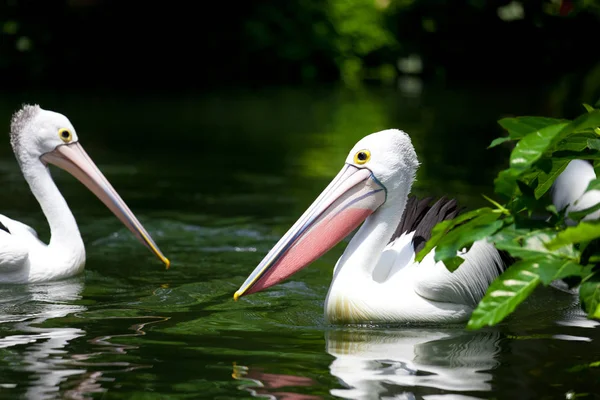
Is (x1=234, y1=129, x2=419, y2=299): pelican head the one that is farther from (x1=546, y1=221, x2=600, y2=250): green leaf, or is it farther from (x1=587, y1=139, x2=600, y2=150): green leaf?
(x1=546, y1=221, x2=600, y2=250): green leaf

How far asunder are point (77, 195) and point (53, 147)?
2.77 metres

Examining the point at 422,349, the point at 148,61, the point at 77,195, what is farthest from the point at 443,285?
the point at 148,61

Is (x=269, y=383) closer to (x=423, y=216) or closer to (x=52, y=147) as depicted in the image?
(x=423, y=216)

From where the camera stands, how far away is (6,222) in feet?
21.4

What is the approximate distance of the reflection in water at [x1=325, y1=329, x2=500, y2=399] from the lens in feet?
14.5

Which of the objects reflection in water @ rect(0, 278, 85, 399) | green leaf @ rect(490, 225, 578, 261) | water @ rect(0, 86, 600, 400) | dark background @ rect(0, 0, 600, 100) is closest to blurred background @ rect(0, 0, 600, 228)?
dark background @ rect(0, 0, 600, 100)

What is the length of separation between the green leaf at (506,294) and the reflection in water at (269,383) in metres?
0.75

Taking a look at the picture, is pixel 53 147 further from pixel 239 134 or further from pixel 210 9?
A: pixel 210 9

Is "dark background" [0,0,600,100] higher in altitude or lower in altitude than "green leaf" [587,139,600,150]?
higher

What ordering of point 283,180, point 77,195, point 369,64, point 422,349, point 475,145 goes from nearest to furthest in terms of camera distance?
point 422,349 → point 77,195 → point 283,180 → point 475,145 → point 369,64

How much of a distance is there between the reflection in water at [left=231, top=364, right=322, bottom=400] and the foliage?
2.42 feet

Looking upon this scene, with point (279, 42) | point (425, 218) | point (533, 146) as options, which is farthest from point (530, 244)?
point (279, 42)

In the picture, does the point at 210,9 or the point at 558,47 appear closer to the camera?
the point at 210,9

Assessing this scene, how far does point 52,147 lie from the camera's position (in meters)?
6.91
